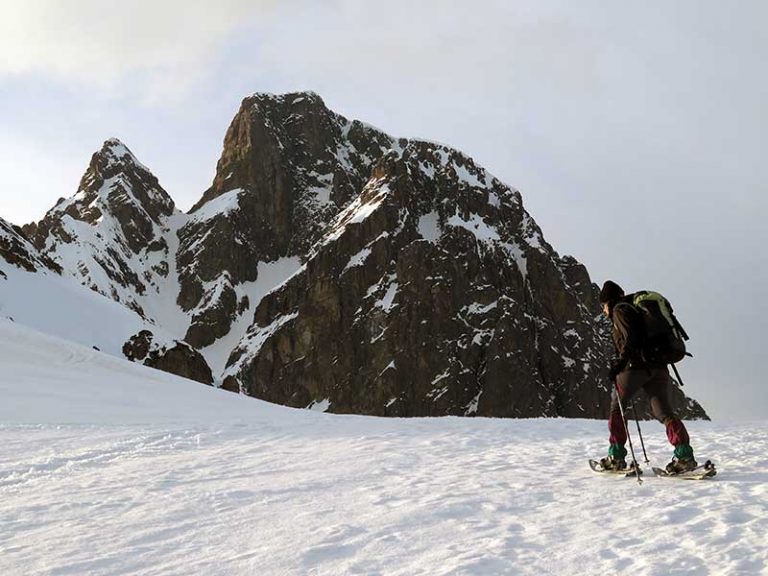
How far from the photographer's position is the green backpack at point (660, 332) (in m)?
6.88

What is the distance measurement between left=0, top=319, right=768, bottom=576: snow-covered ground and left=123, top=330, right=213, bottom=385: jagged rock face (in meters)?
40.6

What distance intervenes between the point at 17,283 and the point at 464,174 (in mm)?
109607

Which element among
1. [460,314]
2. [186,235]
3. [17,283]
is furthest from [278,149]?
[17,283]

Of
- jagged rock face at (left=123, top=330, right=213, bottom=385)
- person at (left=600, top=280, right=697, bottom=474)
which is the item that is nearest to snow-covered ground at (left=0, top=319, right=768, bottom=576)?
person at (left=600, top=280, right=697, bottom=474)

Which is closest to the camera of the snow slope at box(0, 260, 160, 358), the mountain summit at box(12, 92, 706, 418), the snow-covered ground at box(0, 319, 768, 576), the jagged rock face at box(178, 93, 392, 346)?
the snow-covered ground at box(0, 319, 768, 576)

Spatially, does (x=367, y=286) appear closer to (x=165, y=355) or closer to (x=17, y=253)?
(x=165, y=355)

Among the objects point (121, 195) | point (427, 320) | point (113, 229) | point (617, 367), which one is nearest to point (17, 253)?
point (617, 367)

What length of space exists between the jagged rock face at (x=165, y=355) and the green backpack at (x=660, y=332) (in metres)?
44.6

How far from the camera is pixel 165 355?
52969mm

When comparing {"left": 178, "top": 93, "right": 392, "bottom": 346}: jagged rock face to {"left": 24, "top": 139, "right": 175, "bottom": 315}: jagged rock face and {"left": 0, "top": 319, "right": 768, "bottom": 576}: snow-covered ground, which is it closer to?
{"left": 24, "top": 139, "right": 175, "bottom": 315}: jagged rock face

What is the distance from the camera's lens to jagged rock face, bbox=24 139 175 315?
432 ft

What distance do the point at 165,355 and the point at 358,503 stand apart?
5011cm

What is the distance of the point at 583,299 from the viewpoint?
142m

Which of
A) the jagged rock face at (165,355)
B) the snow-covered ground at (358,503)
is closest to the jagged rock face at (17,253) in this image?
the jagged rock face at (165,355)
